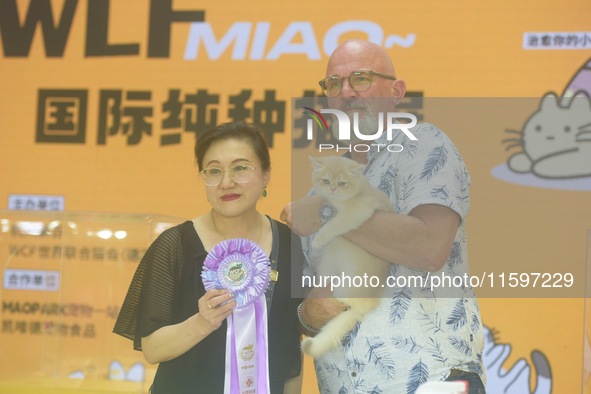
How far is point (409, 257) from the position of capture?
59.5 inches

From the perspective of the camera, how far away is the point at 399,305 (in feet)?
5.10

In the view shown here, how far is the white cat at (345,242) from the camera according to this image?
1.52m

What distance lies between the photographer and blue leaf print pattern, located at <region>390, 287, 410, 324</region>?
5.08ft

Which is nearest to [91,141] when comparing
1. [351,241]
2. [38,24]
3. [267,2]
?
[38,24]

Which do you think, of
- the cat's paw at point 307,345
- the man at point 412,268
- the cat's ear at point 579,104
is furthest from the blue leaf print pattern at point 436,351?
the cat's ear at point 579,104

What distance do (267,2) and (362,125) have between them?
4.42 ft

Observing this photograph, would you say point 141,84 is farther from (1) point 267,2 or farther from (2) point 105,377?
(2) point 105,377

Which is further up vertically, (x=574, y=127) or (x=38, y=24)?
(x=38, y=24)

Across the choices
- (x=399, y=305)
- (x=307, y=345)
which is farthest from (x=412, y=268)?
(x=307, y=345)

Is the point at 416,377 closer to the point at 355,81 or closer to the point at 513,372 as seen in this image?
the point at 355,81

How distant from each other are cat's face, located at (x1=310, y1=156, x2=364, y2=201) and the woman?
0.58 feet

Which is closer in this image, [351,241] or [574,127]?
[351,241]

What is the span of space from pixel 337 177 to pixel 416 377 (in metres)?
0.46

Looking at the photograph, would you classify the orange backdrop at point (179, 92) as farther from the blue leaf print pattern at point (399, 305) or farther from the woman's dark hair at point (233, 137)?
the blue leaf print pattern at point (399, 305)
